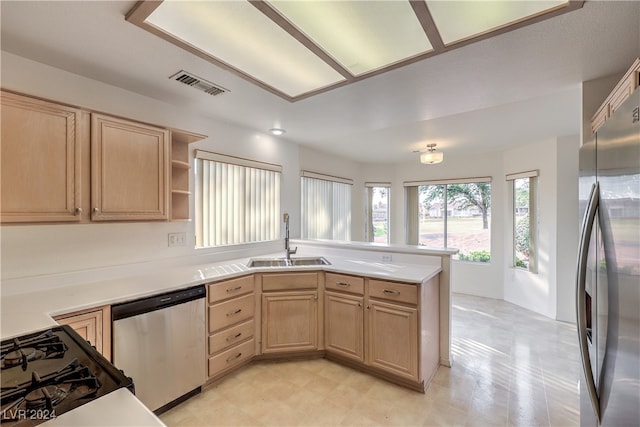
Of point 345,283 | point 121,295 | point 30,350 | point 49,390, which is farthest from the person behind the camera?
point 345,283

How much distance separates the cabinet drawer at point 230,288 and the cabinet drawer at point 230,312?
5 centimetres

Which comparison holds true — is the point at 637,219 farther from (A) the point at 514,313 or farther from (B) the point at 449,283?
(A) the point at 514,313

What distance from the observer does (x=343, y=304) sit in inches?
101

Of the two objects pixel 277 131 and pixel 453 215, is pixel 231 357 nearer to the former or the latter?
pixel 277 131

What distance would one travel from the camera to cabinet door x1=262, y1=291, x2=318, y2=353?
2.62m

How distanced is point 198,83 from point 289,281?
1.83m

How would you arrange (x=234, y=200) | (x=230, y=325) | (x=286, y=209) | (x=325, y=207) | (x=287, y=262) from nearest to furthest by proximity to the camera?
(x=230, y=325) → (x=287, y=262) → (x=234, y=200) → (x=286, y=209) → (x=325, y=207)

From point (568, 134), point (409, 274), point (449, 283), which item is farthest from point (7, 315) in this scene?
point (568, 134)

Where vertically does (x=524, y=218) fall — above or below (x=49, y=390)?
above

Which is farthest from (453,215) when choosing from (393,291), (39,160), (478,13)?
(39,160)

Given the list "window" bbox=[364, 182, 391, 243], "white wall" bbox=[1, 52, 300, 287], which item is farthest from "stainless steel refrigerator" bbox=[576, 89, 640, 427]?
"window" bbox=[364, 182, 391, 243]

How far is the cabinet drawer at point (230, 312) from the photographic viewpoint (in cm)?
225

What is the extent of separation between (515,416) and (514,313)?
2.52 meters

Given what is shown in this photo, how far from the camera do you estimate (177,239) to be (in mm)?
2635
